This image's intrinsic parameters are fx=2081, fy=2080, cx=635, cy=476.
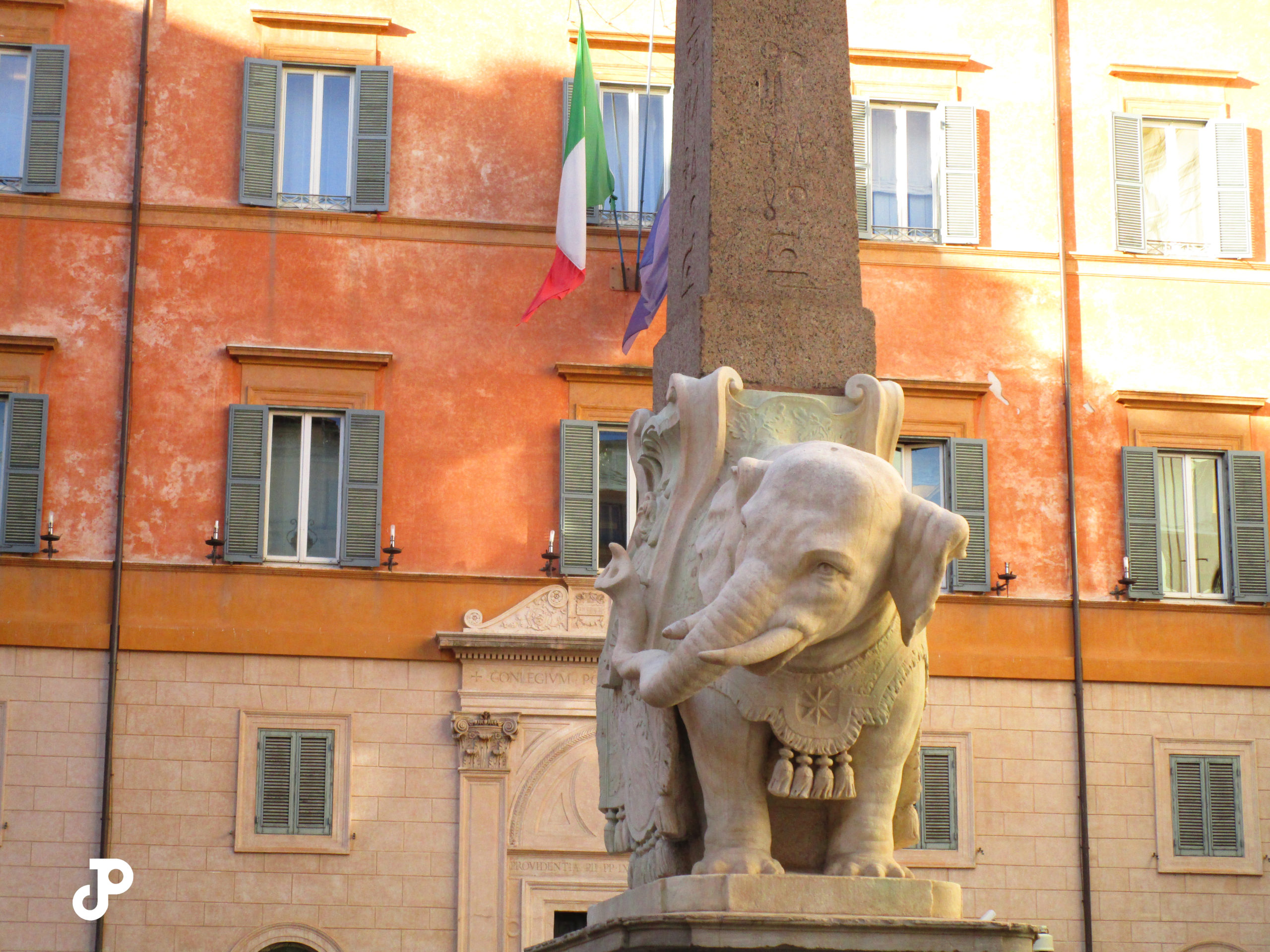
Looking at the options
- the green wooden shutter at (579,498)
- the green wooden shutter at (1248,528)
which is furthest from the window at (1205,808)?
the green wooden shutter at (579,498)

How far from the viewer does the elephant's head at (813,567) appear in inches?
179

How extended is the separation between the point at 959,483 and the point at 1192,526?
1.97 metres

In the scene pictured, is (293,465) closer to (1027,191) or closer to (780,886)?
(1027,191)

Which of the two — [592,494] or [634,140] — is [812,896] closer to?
[592,494]

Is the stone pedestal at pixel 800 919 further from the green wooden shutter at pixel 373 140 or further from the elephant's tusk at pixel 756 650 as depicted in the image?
the green wooden shutter at pixel 373 140

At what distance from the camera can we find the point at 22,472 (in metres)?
15.5

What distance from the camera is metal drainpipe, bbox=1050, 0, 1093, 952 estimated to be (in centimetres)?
1611

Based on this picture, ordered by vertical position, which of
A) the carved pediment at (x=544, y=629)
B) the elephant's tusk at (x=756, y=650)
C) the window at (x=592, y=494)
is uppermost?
the window at (x=592, y=494)

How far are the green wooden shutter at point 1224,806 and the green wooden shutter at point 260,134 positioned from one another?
28.4 ft

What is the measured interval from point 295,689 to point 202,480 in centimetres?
173

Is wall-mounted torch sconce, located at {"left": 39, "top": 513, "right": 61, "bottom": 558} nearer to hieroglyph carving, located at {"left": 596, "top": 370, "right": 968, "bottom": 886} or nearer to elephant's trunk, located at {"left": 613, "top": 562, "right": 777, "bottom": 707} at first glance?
hieroglyph carving, located at {"left": 596, "top": 370, "right": 968, "bottom": 886}

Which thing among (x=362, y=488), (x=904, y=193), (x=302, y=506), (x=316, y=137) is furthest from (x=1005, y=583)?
(x=316, y=137)

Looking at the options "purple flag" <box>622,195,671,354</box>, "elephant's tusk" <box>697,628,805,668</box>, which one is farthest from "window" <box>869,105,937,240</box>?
"elephant's tusk" <box>697,628,805,668</box>

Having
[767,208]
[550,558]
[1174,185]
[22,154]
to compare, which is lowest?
[767,208]
